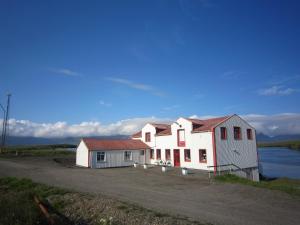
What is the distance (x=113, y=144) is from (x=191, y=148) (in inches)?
446

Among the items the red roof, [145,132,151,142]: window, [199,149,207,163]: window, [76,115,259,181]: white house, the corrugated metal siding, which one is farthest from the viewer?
[145,132,151,142]: window

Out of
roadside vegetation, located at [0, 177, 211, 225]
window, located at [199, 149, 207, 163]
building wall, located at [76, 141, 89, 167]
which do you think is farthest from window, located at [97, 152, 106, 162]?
roadside vegetation, located at [0, 177, 211, 225]

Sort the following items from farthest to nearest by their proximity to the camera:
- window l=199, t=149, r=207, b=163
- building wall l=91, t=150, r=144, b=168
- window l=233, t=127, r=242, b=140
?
building wall l=91, t=150, r=144, b=168
window l=233, t=127, r=242, b=140
window l=199, t=149, r=207, b=163

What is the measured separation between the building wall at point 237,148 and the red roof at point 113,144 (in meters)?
12.5

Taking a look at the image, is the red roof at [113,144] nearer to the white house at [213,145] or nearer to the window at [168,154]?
the white house at [213,145]

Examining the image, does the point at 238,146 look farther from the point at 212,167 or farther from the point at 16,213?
the point at 16,213

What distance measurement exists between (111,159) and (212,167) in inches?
532

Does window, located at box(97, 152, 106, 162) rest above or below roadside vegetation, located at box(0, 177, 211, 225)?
above

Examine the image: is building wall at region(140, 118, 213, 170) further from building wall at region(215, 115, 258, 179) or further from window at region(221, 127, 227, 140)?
window at region(221, 127, 227, 140)

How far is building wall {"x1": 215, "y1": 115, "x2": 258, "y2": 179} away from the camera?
2848cm

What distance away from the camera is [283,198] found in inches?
590

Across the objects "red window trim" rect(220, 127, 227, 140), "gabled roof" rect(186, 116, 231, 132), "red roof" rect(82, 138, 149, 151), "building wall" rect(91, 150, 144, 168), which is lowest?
"building wall" rect(91, 150, 144, 168)

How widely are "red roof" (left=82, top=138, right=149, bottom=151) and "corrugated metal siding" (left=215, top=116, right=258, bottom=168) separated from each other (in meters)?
12.5

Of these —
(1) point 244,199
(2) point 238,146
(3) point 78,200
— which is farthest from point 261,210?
(2) point 238,146
